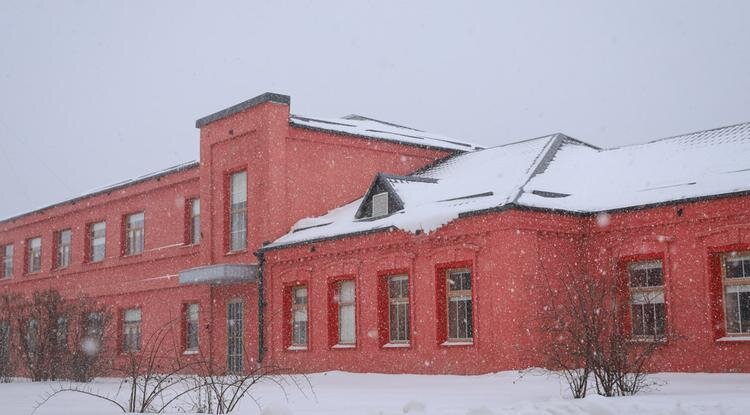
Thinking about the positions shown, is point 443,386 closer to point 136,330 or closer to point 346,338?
point 346,338

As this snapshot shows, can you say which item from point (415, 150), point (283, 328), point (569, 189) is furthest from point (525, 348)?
point (415, 150)

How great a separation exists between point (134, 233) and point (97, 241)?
326 centimetres

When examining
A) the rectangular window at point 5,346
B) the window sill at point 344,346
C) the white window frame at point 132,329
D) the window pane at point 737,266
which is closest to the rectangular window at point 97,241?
the white window frame at point 132,329

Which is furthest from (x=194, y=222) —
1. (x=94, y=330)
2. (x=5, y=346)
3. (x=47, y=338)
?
(x=5, y=346)

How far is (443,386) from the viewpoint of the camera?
62.0 ft

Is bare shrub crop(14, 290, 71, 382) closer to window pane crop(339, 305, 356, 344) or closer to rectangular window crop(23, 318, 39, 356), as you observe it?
rectangular window crop(23, 318, 39, 356)

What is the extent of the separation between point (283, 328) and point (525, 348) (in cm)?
872

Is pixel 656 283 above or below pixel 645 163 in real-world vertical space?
below

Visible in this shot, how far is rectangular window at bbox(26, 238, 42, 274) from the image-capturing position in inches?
1682

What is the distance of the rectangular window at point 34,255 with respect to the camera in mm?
42719

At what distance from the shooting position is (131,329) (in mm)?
35031

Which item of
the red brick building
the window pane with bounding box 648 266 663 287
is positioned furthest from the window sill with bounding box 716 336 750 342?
the window pane with bounding box 648 266 663 287

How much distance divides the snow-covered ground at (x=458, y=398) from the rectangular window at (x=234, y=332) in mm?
5759

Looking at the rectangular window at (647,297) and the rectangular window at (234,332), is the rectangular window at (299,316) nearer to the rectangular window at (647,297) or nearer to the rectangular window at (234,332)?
the rectangular window at (234,332)
